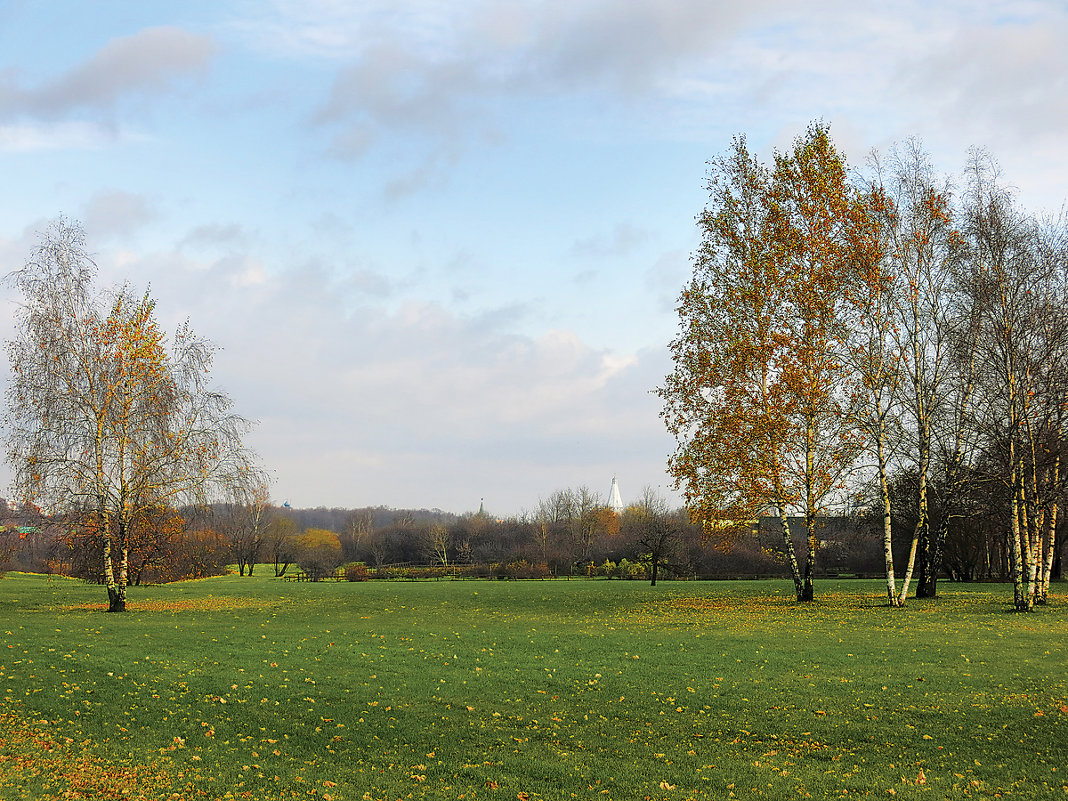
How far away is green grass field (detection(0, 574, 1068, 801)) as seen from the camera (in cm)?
870

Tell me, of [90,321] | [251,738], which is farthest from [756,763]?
[90,321]

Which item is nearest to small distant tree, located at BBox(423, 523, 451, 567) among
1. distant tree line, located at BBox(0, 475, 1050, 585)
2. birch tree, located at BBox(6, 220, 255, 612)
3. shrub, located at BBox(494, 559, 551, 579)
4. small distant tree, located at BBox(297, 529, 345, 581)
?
distant tree line, located at BBox(0, 475, 1050, 585)

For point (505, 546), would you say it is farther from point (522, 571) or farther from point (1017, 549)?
point (1017, 549)

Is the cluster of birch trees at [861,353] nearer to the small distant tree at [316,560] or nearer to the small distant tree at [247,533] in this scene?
the small distant tree at [247,533]

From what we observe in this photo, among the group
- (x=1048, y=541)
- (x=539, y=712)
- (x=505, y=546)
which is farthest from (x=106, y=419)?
(x=505, y=546)

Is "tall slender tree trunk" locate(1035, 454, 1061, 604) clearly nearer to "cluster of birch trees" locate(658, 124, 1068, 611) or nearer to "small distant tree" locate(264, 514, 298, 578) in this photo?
"cluster of birch trees" locate(658, 124, 1068, 611)

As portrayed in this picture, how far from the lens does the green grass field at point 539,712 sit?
342 inches

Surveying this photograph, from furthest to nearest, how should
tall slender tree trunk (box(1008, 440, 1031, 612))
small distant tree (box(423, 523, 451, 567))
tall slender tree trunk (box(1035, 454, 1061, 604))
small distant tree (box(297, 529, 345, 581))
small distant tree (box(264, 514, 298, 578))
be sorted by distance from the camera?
small distant tree (box(423, 523, 451, 567)) < small distant tree (box(264, 514, 298, 578)) < small distant tree (box(297, 529, 345, 581)) < tall slender tree trunk (box(1035, 454, 1061, 604)) < tall slender tree trunk (box(1008, 440, 1031, 612))

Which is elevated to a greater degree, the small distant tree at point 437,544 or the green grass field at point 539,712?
the green grass field at point 539,712

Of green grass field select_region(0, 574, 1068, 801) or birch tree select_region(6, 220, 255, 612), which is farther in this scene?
birch tree select_region(6, 220, 255, 612)

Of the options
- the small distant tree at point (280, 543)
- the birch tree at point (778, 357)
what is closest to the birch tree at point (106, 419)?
the birch tree at point (778, 357)

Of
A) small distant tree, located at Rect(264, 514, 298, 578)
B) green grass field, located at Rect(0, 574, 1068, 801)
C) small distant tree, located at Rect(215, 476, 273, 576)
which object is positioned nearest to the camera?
green grass field, located at Rect(0, 574, 1068, 801)

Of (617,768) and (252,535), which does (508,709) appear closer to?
(617,768)

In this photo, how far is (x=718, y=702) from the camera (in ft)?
41.5
